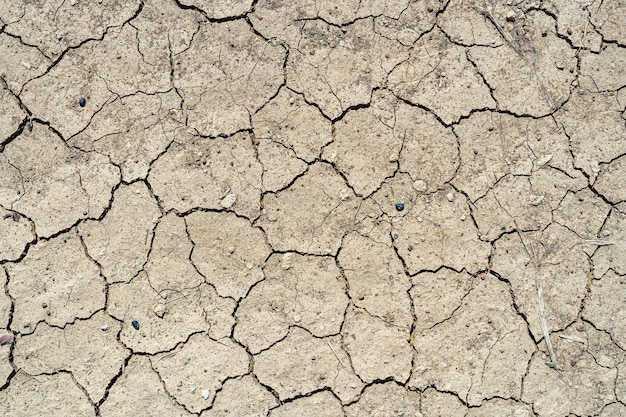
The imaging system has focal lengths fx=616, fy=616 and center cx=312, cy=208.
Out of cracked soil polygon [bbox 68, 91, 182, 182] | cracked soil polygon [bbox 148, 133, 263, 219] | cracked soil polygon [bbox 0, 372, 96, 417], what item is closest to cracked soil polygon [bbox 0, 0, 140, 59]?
cracked soil polygon [bbox 68, 91, 182, 182]

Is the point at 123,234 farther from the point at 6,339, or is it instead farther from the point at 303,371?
the point at 303,371

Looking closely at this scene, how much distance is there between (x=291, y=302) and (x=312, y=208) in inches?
19.4

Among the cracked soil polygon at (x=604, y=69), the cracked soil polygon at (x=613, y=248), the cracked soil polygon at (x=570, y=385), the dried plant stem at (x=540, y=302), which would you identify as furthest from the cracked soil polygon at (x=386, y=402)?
the cracked soil polygon at (x=604, y=69)

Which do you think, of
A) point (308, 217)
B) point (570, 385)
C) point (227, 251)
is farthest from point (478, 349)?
point (227, 251)

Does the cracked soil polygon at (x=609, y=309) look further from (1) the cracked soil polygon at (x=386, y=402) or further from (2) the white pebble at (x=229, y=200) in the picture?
(2) the white pebble at (x=229, y=200)

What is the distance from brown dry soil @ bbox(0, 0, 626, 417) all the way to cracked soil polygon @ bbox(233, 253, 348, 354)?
11 mm

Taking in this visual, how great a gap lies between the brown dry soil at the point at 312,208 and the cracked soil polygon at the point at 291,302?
0.04ft

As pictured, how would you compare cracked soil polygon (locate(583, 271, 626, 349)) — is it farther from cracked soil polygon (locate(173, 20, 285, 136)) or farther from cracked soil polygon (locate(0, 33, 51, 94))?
cracked soil polygon (locate(0, 33, 51, 94))

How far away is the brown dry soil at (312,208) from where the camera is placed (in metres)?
3.13

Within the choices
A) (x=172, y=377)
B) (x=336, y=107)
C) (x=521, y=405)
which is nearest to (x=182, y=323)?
(x=172, y=377)

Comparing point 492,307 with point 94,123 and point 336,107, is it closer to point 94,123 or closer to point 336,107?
point 336,107

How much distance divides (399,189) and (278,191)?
624 mm

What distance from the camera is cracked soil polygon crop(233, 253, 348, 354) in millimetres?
3133

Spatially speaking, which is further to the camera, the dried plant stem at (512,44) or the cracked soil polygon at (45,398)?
the dried plant stem at (512,44)
